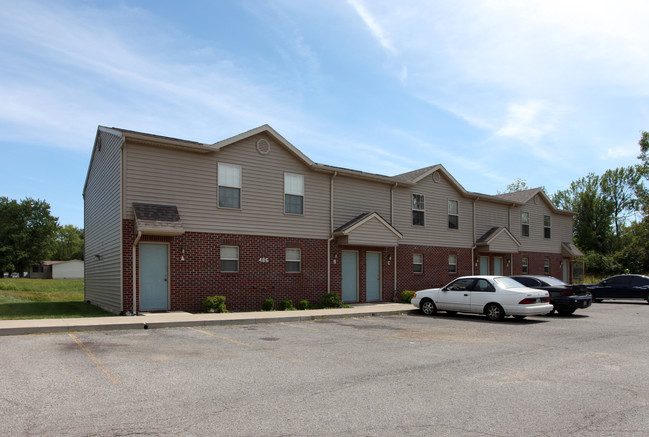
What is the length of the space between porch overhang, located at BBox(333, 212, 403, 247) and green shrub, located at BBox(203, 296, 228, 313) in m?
6.00

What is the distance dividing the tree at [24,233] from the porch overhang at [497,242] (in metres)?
82.9

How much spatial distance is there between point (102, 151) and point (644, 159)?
49.4 meters

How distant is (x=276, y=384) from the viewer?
7.11 metres

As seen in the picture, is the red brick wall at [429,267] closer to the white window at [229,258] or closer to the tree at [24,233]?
the white window at [229,258]

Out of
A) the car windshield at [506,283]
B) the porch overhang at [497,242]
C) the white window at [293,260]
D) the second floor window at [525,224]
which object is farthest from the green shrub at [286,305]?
the second floor window at [525,224]

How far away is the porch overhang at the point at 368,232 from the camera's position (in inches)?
806

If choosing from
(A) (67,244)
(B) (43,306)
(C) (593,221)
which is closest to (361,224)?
(B) (43,306)

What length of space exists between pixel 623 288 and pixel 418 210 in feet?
36.5

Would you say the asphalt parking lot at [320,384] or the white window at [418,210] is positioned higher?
the white window at [418,210]

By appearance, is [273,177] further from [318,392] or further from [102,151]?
[318,392]

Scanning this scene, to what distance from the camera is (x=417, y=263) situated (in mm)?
24344

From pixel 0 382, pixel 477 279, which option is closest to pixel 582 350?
pixel 477 279

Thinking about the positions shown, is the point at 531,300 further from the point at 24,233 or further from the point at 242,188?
the point at 24,233

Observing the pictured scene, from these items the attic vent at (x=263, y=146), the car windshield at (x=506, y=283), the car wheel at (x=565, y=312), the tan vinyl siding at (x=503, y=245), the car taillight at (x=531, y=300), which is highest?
the attic vent at (x=263, y=146)
